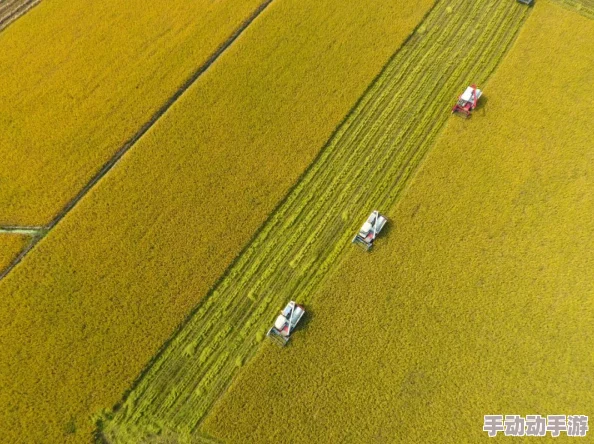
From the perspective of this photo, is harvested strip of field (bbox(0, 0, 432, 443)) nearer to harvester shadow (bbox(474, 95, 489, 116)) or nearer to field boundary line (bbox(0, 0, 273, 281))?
field boundary line (bbox(0, 0, 273, 281))

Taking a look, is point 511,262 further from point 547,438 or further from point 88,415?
point 88,415

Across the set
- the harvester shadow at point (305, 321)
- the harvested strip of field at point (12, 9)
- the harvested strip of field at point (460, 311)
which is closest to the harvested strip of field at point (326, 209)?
the harvester shadow at point (305, 321)

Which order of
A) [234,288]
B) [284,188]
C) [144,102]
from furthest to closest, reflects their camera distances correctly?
1. [144,102]
2. [284,188]
3. [234,288]

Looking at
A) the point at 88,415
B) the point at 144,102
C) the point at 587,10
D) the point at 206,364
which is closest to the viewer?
the point at 88,415

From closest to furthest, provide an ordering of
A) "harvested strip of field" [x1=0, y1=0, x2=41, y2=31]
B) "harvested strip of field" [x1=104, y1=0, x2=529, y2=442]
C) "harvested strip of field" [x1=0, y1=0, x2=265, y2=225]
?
"harvested strip of field" [x1=104, y1=0, x2=529, y2=442] → "harvested strip of field" [x1=0, y1=0, x2=265, y2=225] → "harvested strip of field" [x1=0, y1=0, x2=41, y2=31]

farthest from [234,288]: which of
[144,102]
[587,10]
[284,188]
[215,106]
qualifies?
[587,10]

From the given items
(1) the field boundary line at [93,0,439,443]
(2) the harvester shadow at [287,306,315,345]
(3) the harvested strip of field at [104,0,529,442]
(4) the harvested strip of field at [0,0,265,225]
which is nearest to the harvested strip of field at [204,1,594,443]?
(2) the harvester shadow at [287,306,315,345]

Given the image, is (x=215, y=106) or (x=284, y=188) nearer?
(x=284, y=188)
